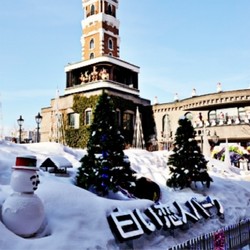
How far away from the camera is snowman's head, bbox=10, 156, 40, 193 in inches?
248

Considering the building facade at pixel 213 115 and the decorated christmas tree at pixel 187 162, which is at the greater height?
the building facade at pixel 213 115

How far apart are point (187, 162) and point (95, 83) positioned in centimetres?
2147

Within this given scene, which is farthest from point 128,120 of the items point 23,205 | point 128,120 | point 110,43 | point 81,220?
point 23,205

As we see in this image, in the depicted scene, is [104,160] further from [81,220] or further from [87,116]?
[87,116]

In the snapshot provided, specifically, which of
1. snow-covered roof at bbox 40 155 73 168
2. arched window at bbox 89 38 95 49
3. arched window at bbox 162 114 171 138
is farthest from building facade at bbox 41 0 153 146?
snow-covered roof at bbox 40 155 73 168

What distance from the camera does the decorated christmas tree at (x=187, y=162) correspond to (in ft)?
45.8

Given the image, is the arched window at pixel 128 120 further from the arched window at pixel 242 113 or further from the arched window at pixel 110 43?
the arched window at pixel 242 113

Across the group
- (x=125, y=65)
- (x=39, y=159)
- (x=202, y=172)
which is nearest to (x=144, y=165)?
(x=202, y=172)

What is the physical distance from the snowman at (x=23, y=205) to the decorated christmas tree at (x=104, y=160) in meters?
4.39

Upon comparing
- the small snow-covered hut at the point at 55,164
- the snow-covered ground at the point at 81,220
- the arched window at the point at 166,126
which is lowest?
the snow-covered ground at the point at 81,220

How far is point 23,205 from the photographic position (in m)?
6.20

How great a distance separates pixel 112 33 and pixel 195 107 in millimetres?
15070

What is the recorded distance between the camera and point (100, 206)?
319 inches

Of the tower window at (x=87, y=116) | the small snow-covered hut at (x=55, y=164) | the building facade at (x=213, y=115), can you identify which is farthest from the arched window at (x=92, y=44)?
the small snow-covered hut at (x=55, y=164)
